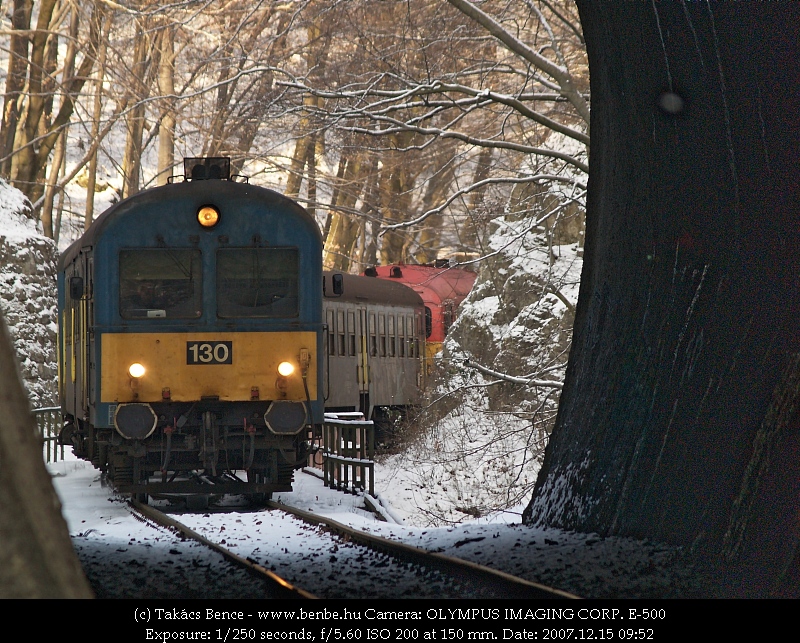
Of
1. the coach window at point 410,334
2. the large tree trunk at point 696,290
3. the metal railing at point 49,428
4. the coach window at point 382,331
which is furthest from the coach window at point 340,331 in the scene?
the large tree trunk at point 696,290

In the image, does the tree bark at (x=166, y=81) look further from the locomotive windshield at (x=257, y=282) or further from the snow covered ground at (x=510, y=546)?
the snow covered ground at (x=510, y=546)

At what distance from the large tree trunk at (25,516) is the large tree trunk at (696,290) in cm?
410

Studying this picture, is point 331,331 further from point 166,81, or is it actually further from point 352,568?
point 352,568

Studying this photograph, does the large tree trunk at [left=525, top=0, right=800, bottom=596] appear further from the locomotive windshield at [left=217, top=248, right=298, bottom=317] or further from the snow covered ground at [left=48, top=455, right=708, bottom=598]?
the locomotive windshield at [left=217, top=248, right=298, bottom=317]

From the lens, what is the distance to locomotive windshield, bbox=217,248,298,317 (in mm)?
12695

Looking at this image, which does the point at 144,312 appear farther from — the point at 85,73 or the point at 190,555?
the point at 85,73

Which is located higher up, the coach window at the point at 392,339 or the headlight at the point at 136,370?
the coach window at the point at 392,339

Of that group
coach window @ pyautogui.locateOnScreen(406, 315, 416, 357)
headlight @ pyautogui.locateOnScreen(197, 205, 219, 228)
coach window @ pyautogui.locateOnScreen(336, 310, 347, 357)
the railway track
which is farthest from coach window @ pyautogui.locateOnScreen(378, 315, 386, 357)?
the railway track

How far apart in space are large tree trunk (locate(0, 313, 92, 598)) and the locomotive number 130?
903cm

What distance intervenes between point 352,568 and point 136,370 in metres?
5.41

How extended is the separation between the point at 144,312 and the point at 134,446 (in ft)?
4.79

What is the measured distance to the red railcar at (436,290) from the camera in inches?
1060

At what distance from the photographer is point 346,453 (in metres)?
15.0

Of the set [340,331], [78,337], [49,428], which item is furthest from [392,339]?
[78,337]
